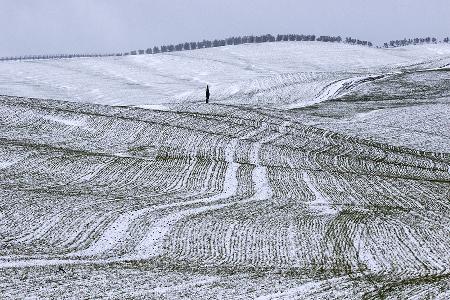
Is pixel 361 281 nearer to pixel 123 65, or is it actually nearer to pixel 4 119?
pixel 4 119

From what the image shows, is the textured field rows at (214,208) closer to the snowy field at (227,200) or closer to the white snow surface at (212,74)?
the snowy field at (227,200)

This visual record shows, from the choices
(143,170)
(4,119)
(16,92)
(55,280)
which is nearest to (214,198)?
(143,170)

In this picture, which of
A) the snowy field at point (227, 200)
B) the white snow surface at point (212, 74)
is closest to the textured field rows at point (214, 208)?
the snowy field at point (227, 200)

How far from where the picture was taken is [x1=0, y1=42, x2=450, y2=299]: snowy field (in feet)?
78.1

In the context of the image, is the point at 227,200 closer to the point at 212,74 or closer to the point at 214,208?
the point at 214,208

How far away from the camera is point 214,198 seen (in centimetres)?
3903

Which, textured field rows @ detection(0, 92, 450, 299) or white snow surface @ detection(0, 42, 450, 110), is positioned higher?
white snow surface @ detection(0, 42, 450, 110)

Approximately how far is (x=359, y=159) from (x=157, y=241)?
95.8ft

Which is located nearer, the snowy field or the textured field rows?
the snowy field

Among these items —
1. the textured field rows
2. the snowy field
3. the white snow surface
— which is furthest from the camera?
the white snow surface

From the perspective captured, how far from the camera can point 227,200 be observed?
3866 cm

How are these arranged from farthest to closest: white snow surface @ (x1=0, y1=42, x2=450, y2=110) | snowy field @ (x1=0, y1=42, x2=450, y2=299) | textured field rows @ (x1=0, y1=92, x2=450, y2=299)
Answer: white snow surface @ (x1=0, y1=42, x2=450, y2=110)
textured field rows @ (x1=0, y1=92, x2=450, y2=299)
snowy field @ (x1=0, y1=42, x2=450, y2=299)

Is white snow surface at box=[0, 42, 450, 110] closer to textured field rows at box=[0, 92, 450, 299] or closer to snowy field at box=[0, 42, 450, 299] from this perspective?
snowy field at box=[0, 42, 450, 299]

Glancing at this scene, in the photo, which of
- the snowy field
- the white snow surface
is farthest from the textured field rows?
A: the white snow surface
